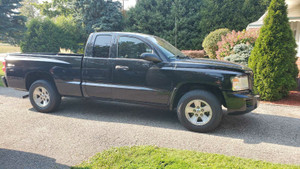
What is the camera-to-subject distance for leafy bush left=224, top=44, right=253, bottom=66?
8742 millimetres

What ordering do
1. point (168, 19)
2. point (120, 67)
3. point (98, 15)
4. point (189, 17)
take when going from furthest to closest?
point (98, 15)
point (168, 19)
point (189, 17)
point (120, 67)

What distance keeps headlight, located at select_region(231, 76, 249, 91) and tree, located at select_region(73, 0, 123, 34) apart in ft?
53.3

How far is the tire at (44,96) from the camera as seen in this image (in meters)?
5.49

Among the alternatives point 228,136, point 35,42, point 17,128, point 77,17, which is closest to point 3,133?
point 17,128

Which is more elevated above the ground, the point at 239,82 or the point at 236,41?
the point at 236,41

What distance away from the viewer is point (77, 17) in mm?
20469

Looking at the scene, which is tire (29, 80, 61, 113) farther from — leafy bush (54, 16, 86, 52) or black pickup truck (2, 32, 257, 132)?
leafy bush (54, 16, 86, 52)

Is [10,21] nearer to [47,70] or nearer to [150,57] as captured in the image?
[47,70]

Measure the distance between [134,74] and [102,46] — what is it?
1.07 metres

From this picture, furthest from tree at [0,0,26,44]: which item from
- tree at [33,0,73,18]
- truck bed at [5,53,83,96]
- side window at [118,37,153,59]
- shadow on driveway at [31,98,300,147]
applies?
side window at [118,37,153,59]

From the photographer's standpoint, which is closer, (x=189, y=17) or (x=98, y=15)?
(x=189, y=17)

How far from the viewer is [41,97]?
563 centimetres

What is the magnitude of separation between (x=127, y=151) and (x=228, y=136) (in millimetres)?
1970

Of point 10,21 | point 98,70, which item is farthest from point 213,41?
point 10,21
